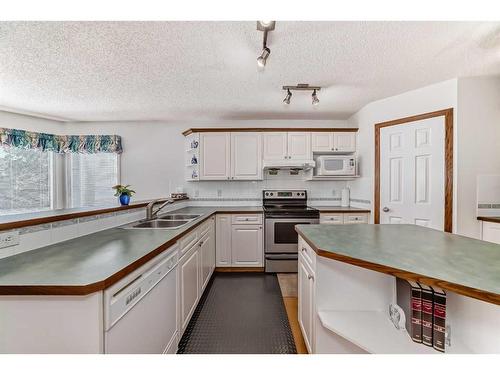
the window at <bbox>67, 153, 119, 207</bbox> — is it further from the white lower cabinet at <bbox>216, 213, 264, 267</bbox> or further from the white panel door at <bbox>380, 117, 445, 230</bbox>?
the white panel door at <bbox>380, 117, 445, 230</bbox>

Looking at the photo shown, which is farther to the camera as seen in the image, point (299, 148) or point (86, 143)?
point (86, 143)

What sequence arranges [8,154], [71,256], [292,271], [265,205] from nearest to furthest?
1. [71,256]
2. [292,271]
3. [8,154]
4. [265,205]

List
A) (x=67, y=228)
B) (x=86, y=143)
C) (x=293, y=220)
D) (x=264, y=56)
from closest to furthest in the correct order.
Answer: (x=67, y=228) → (x=264, y=56) → (x=293, y=220) → (x=86, y=143)

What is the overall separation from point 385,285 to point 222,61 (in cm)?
213

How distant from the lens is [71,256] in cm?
118

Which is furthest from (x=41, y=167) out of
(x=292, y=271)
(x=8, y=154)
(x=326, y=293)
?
(x=326, y=293)

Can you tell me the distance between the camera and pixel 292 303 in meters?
2.46

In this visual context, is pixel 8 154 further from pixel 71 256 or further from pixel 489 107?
pixel 489 107

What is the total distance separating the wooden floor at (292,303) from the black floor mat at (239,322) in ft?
0.14

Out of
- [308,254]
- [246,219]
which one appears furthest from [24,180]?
[308,254]

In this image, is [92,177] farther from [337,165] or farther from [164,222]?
[337,165]

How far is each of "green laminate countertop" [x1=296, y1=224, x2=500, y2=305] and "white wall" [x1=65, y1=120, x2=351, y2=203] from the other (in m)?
2.67

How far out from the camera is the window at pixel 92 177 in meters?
4.11

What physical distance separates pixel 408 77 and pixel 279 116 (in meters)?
1.83
